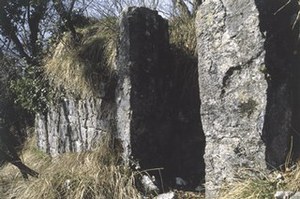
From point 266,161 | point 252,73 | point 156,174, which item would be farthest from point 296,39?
point 156,174

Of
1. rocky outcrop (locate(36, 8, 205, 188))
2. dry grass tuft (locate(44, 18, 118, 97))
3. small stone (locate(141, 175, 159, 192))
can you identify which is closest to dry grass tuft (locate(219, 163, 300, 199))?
small stone (locate(141, 175, 159, 192))

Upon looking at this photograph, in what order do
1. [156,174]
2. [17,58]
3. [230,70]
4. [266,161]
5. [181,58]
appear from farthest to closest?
[17,58] < [181,58] < [156,174] < [230,70] < [266,161]

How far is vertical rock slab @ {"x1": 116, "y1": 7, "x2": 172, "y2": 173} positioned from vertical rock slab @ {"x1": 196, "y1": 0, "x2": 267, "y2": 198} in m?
1.20

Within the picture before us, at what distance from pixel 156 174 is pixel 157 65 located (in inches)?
52.0

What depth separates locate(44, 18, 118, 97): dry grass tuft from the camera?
6934mm

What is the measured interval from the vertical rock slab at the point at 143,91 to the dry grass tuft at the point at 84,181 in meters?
0.28

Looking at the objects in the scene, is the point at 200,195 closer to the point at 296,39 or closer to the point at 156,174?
the point at 156,174

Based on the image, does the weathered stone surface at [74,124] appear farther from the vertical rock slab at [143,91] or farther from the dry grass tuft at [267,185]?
the dry grass tuft at [267,185]

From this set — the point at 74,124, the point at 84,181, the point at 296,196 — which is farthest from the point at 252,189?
the point at 74,124

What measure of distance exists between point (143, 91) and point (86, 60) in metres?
1.35

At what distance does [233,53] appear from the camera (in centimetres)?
476

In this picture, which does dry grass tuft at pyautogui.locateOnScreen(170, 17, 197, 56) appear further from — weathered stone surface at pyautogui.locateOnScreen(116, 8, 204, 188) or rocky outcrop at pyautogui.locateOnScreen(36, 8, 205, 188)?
weathered stone surface at pyautogui.locateOnScreen(116, 8, 204, 188)

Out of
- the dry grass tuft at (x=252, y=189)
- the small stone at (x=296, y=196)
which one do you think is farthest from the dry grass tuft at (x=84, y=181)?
the small stone at (x=296, y=196)

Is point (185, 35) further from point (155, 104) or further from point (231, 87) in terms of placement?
point (231, 87)
